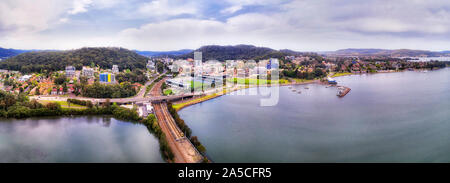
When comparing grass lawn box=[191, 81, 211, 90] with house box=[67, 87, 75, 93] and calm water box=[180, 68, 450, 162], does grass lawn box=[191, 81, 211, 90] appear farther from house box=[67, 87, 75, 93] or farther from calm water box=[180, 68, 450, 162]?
house box=[67, 87, 75, 93]

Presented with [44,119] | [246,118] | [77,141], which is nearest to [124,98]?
[44,119]

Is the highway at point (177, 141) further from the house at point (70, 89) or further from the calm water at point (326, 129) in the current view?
the house at point (70, 89)

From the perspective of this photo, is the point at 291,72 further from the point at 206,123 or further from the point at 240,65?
the point at 206,123

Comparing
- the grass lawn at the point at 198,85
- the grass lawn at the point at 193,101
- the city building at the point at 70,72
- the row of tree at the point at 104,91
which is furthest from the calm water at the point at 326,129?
the city building at the point at 70,72

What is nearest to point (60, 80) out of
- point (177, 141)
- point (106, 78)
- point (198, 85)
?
point (106, 78)

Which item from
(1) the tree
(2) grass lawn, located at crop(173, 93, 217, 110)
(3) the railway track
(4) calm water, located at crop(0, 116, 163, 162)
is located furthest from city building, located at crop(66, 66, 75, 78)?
(2) grass lawn, located at crop(173, 93, 217, 110)
